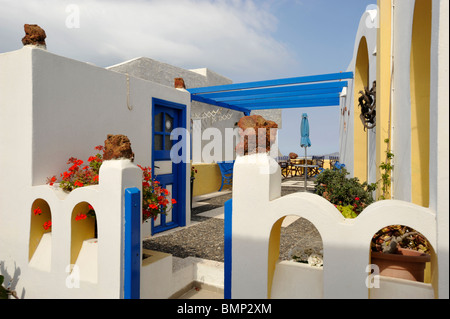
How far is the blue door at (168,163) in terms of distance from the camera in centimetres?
514

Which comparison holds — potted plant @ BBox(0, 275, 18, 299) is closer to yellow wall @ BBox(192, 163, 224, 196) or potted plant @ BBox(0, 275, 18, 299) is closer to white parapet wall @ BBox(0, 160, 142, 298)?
white parapet wall @ BBox(0, 160, 142, 298)

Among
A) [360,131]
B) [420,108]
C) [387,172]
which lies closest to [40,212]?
[420,108]

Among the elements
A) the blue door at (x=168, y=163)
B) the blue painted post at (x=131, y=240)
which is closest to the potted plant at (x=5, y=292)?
the blue painted post at (x=131, y=240)

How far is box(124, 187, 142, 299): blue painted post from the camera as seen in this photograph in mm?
2424

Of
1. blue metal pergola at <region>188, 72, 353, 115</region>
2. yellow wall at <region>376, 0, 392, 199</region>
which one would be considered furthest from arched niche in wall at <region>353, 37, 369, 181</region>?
yellow wall at <region>376, 0, 392, 199</region>

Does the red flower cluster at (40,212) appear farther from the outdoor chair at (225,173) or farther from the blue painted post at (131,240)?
the outdoor chair at (225,173)

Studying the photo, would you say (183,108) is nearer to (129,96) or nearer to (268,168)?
(129,96)

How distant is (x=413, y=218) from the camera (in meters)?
1.60

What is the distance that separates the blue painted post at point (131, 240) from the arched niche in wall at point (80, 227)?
600mm

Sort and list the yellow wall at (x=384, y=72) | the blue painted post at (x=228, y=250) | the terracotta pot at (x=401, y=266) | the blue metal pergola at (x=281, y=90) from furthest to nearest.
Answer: the blue metal pergola at (x=281, y=90), the yellow wall at (x=384, y=72), the blue painted post at (x=228, y=250), the terracotta pot at (x=401, y=266)

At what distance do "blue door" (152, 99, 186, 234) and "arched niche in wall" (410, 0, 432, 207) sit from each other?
3.64 metres
